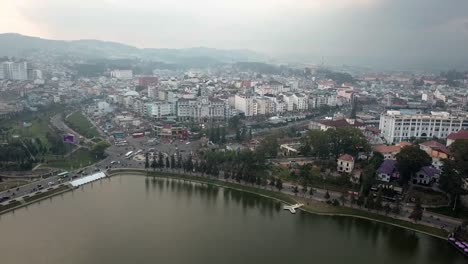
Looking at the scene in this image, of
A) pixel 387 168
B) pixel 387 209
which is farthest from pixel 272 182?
pixel 387 168

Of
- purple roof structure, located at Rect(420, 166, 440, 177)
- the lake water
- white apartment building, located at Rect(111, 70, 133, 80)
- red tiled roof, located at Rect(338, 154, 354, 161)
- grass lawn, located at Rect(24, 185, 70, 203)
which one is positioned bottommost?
the lake water

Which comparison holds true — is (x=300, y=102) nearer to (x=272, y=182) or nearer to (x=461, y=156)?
(x=272, y=182)

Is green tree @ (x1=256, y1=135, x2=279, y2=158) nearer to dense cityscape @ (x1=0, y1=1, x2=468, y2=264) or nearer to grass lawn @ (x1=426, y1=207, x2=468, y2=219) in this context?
dense cityscape @ (x1=0, y1=1, x2=468, y2=264)

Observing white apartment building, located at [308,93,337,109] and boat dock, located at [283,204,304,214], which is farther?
white apartment building, located at [308,93,337,109]

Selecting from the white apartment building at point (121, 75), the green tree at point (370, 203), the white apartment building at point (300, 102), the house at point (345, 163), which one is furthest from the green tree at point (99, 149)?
the white apartment building at point (121, 75)

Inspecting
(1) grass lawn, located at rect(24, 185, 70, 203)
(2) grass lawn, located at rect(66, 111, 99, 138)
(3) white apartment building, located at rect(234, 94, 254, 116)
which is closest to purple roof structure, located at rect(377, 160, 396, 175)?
(1) grass lawn, located at rect(24, 185, 70, 203)

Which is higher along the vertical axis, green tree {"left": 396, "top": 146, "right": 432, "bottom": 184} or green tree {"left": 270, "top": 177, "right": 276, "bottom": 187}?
green tree {"left": 396, "top": 146, "right": 432, "bottom": 184}

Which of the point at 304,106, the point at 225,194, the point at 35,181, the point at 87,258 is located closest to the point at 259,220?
the point at 225,194
